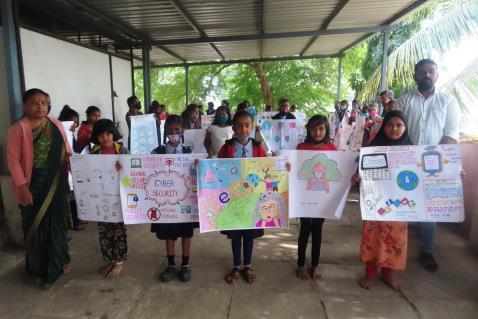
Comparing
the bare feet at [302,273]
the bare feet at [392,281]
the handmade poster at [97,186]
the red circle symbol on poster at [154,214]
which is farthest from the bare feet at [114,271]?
the bare feet at [392,281]

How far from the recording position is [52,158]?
2.82 meters

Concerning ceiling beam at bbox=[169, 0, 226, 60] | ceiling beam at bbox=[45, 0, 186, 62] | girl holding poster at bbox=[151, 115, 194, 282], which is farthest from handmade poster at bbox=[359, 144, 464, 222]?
ceiling beam at bbox=[45, 0, 186, 62]

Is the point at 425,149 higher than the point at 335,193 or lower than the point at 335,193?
higher

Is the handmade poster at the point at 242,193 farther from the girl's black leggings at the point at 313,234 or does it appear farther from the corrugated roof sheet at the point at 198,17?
the corrugated roof sheet at the point at 198,17

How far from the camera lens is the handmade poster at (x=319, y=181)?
2773mm

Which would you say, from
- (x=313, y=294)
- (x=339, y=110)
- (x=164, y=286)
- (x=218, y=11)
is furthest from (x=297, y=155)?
(x=339, y=110)

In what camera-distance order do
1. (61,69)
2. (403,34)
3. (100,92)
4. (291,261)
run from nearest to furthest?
(291,261) → (61,69) → (100,92) → (403,34)

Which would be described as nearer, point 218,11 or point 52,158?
point 52,158

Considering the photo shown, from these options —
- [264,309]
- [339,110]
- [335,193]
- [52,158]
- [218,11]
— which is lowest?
[264,309]

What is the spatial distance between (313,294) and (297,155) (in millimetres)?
1236

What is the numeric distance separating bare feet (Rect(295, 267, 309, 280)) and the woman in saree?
7.39 feet

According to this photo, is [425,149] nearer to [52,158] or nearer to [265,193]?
[265,193]

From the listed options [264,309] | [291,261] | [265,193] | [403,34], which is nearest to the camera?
[264,309]

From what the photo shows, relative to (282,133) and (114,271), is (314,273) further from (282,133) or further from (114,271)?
(282,133)
